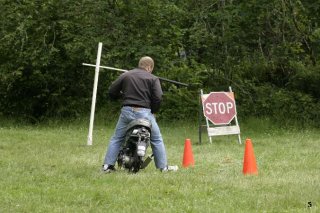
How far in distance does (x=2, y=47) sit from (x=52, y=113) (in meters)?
3.03

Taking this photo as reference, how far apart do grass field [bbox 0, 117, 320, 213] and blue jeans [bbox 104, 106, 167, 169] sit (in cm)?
26

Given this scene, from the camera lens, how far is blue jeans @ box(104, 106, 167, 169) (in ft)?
30.0

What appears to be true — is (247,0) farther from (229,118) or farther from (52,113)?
(52,113)

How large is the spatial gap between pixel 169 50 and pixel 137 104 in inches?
460

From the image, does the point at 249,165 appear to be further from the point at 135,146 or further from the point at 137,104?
the point at 137,104

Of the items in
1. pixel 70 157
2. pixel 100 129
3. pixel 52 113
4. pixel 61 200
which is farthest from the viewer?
pixel 52 113

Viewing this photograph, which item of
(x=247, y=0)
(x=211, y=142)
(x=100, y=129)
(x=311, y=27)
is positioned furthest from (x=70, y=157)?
(x=311, y=27)

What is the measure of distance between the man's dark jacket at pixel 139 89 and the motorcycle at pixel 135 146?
34 centimetres

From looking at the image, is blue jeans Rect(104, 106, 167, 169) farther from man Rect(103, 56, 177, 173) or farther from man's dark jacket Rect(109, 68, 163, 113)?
man's dark jacket Rect(109, 68, 163, 113)

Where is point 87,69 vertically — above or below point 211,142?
above

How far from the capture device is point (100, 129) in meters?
18.4

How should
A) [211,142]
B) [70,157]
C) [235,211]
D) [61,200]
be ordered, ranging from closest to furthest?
[235,211]
[61,200]
[70,157]
[211,142]

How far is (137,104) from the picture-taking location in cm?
913

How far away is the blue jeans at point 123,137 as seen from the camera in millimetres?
9141
